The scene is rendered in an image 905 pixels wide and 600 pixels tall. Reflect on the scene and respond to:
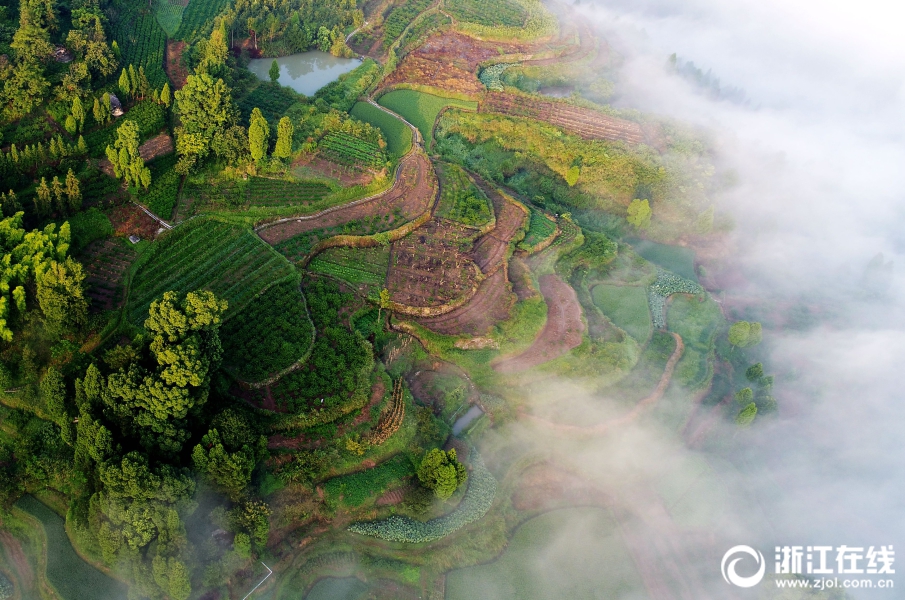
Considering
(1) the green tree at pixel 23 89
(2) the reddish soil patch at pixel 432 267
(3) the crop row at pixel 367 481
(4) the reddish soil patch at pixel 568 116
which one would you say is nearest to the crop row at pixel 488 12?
(4) the reddish soil patch at pixel 568 116

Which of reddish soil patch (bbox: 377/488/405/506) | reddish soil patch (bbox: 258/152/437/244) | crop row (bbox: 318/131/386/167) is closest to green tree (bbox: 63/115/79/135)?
reddish soil patch (bbox: 258/152/437/244)

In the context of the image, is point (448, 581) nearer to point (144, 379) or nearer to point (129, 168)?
point (144, 379)

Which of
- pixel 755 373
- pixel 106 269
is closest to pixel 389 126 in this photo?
pixel 106 269

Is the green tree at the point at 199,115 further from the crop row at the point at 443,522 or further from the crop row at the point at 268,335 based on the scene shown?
the crop row at the point at 443,522

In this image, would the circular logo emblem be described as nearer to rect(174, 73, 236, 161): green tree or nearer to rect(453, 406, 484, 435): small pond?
rect(453, 406, 484, 435): small pond

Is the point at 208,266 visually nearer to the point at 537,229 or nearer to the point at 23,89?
the point at 23,89
